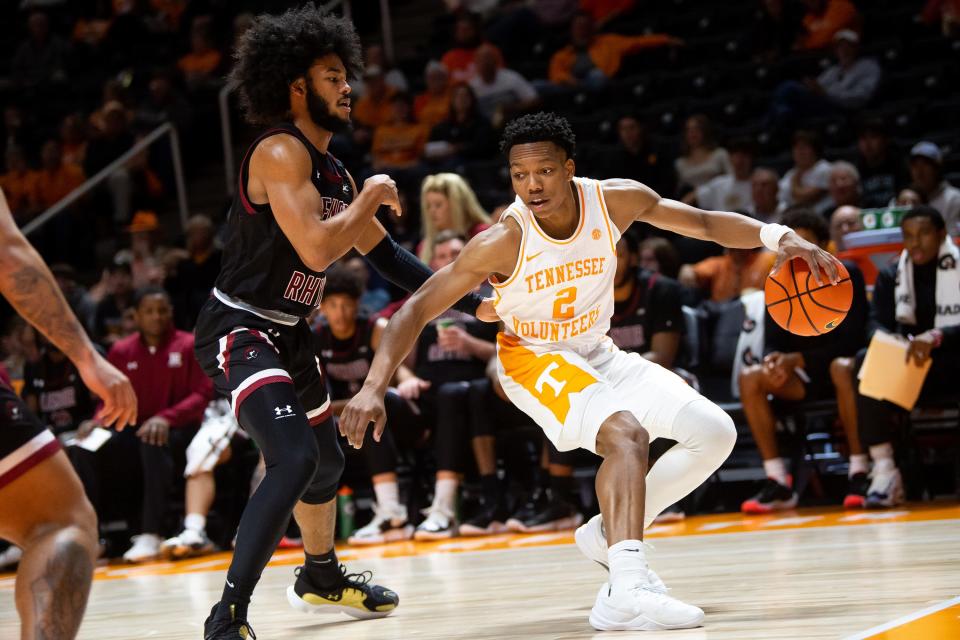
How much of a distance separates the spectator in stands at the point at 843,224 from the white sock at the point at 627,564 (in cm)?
435

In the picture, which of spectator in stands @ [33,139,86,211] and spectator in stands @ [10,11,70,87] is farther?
spectator in stands @ [10,11,70,87]

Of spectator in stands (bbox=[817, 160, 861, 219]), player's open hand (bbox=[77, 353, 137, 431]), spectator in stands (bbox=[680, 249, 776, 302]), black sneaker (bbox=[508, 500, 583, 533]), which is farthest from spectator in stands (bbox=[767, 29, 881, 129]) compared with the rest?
player's open hand (bbox=[77, 353, 137, 431])

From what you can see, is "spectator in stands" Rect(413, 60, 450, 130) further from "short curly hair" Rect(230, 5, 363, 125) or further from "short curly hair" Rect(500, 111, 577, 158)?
"short curly hair" Rect(500, 111, 577, 158)

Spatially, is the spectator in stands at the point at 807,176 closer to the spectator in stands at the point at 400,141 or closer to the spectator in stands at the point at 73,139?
the spectator in stands at the point at 400,141

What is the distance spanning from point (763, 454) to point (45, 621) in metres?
4.91

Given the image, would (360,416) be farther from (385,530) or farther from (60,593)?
(385,530)

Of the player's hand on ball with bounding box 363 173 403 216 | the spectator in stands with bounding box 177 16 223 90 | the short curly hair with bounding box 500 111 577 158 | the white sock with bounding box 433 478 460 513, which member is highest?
the spectator in stands with bounding box 177 16 223 90

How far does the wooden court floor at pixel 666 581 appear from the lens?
3.54 meters

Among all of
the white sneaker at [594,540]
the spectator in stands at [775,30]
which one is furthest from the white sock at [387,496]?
the spectator in stands at [775,30]

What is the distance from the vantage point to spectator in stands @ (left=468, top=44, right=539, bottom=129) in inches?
432

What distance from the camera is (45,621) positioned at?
260 centimetres

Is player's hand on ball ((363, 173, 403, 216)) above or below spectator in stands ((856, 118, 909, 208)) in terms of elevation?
below

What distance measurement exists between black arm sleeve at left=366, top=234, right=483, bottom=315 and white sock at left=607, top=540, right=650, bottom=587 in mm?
1080

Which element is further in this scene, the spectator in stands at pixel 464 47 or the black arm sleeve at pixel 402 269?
the spectator in stands at pixel 464 47
